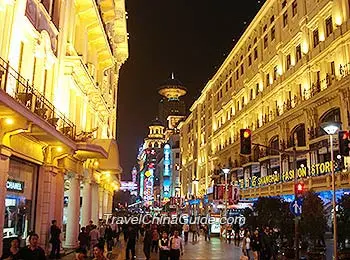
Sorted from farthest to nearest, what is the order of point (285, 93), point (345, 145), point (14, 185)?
point (285, 93) → point (14, 185) → point (345, 145)

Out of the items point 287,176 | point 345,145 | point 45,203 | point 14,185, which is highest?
point 287,176

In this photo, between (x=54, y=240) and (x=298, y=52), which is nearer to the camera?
(x=54, y=240)

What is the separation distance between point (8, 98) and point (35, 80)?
6.97m

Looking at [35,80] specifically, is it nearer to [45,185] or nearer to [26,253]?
[45,185]

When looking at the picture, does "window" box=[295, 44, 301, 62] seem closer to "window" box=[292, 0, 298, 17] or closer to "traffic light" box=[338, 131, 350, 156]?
"window" box=[292, 0, 298, 17]

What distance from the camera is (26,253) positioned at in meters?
7.47

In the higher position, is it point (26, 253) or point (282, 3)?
point (282, 3)

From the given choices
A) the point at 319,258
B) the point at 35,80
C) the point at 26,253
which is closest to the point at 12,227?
the point at 35,80

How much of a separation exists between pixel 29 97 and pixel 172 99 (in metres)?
170

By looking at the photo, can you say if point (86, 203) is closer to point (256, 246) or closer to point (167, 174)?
point (256, 246)

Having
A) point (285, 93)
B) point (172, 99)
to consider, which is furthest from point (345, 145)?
point (172, 99)

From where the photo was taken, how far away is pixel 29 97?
1400 centimetres

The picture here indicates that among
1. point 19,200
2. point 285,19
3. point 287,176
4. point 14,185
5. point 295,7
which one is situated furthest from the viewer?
point 285,19

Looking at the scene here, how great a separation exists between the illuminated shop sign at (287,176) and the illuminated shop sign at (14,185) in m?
19.5
